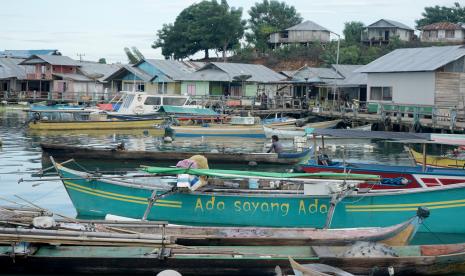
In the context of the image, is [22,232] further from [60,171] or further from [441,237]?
[441,237]

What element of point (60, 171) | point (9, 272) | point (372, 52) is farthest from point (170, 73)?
point (9, 272)

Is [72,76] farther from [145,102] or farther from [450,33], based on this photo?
[450,33]

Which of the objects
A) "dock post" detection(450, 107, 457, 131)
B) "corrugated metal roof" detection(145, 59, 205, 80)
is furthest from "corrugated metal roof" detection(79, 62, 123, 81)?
"dock post" detection(450, 107, 457, 131)

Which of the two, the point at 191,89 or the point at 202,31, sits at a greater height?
the point at 202,31

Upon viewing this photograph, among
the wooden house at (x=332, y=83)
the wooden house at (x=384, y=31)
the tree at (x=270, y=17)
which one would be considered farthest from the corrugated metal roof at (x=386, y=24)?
the wooden house at (x=332, y=83)

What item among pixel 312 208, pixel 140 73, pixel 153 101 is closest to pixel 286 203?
pixel 312 208

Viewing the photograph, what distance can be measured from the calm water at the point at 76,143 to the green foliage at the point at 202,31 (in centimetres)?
2811

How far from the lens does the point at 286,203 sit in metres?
13.8

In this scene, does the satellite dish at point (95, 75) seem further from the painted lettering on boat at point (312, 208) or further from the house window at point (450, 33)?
the painted lettering on boat at point (312, 208)

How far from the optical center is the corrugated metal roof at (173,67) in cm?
5409

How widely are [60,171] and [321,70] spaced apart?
36.4 meters

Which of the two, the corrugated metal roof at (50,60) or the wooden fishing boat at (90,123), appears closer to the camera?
the wooden fishing boat at (90,123)

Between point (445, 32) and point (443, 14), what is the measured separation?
9.25 metres

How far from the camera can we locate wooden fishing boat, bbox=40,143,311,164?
23.5 meters
